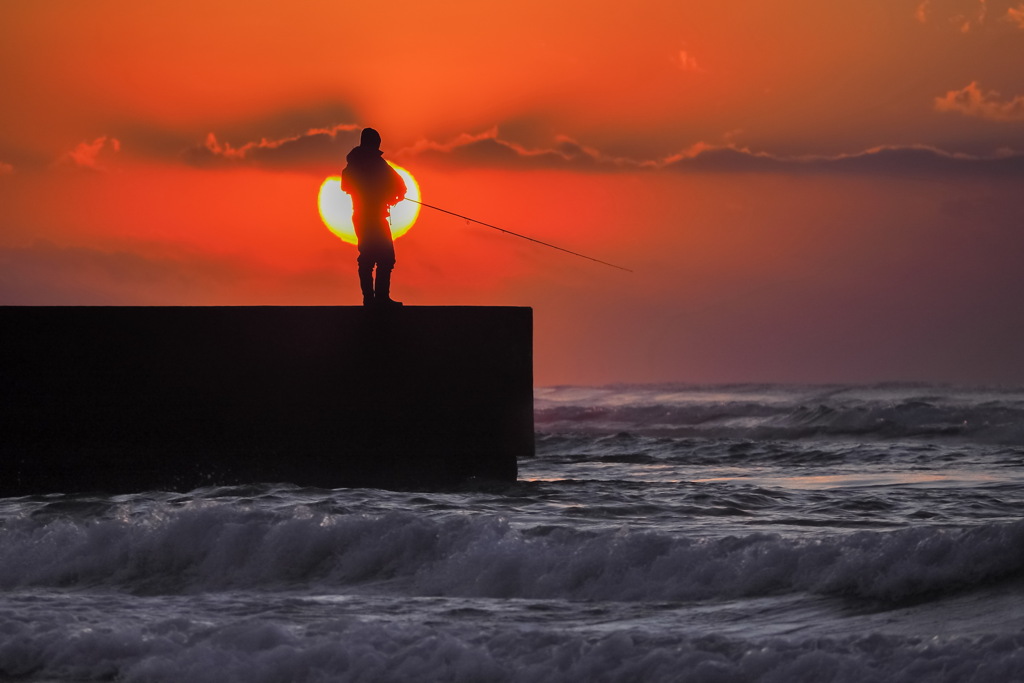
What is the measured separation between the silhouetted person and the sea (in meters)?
1.78

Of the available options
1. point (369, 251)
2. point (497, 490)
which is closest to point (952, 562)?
point (497, 490)

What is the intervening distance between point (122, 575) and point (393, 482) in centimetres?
274

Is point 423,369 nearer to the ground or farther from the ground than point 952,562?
farther from the ground

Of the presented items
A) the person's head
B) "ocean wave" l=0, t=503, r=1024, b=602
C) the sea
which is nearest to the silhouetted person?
the person's head

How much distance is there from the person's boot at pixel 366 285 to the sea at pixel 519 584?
5.36 feet

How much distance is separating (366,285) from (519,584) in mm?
3874

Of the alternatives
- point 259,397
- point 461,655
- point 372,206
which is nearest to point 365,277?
point 372,206

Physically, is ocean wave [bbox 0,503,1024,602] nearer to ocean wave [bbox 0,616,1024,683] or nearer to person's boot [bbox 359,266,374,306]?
ocean wave [bbox 0,616,1024,683]

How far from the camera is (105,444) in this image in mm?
9961

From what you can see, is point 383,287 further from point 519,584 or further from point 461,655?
point 461,655

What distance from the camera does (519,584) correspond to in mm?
7277

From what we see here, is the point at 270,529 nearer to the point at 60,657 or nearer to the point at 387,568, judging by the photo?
the point at 387,568

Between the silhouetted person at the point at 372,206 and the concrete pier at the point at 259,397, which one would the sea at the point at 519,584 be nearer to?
the concrete pier at the point at 259,397

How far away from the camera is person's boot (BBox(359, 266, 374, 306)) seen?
1036 cm
